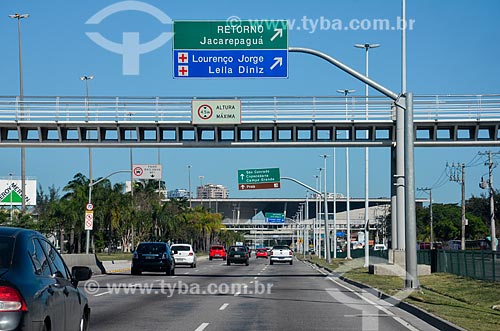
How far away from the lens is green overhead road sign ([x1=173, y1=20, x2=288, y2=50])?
93.0 feet

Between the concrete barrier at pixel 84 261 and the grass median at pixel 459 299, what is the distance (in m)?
15.1

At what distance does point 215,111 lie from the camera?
41.6m

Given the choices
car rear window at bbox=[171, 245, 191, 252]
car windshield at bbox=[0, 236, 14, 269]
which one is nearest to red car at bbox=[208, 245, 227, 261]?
car rear window at bbox=[171, 245, 191, 252]

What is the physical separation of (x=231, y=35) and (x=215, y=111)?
1280cm

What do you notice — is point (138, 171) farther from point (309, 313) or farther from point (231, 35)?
point (309, 313)

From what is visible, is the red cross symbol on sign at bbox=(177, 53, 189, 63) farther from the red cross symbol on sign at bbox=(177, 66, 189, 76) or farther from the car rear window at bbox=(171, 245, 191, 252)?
the car rear window at bbox=(171, 245, 191, 252)

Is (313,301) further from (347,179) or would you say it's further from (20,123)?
(347,179)

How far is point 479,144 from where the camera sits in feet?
136

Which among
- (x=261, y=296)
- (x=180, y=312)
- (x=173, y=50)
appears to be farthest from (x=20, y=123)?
(x=180, y=312)

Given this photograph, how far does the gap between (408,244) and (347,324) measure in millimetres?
9760

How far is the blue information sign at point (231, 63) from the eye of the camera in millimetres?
28984

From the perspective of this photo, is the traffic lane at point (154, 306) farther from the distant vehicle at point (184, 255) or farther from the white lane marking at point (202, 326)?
the distant vehicle at point (184, 255)

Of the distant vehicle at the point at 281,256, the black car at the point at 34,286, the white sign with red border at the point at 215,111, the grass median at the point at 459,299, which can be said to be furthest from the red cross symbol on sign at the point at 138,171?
the black car at the point at 34,286

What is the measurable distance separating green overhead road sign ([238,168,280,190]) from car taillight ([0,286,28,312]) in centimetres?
6073
